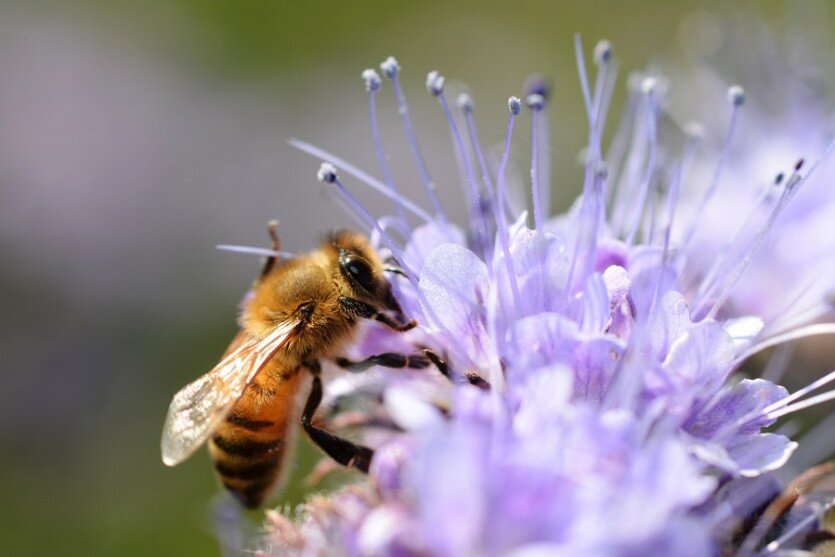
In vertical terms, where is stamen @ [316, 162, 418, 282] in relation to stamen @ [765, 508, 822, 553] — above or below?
above

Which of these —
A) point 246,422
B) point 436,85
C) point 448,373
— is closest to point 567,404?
point 448,373

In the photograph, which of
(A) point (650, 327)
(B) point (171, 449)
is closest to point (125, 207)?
(B) point (171, 449)

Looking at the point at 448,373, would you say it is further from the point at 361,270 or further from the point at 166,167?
the point at 166,167

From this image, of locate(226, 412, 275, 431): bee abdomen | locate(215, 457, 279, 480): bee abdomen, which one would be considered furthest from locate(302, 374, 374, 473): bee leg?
locate(215, 457, 279, 480): bee abdomen

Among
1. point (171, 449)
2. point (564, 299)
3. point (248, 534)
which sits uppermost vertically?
point (564, 299)

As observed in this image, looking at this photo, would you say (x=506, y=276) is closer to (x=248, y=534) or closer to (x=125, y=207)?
(x=248, y=534)

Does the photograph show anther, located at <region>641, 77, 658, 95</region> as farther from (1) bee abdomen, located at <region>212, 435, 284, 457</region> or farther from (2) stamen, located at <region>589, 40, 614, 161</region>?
(1) bee abdomen, located at <region>212, 435, 284, 457</region>
